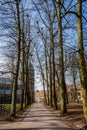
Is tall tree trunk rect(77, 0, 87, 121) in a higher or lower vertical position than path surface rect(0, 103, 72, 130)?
higher

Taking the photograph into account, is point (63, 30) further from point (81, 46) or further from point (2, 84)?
point (2, 84)

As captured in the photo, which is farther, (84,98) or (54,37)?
(54,37)

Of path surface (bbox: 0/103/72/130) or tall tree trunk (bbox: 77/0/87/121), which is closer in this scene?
path surface (bbox: 0/103/72/130)

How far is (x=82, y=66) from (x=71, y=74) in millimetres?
43676

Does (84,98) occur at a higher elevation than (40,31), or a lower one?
lower

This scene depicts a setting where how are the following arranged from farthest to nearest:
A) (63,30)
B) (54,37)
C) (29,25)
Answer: (29,25) < (54,37) < (63,30)

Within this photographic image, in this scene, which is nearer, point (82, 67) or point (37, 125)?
point (37, 125)

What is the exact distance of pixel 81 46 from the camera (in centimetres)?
1731

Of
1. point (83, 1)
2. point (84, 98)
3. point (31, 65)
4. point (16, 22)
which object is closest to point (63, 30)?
point (16, 22)

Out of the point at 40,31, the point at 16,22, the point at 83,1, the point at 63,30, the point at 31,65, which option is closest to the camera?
the point at 83,1

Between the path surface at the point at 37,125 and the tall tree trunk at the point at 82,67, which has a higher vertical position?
the tall tree trunk at the point at 82,67

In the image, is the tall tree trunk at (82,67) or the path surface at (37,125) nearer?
the path surface at (37,125)

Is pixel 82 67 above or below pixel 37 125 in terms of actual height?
above

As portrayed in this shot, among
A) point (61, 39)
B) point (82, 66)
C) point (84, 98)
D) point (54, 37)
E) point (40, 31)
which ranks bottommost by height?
point (84, 98)
